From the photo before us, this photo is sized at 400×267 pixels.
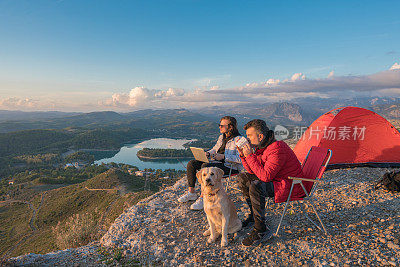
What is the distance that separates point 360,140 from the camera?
8.80 metres

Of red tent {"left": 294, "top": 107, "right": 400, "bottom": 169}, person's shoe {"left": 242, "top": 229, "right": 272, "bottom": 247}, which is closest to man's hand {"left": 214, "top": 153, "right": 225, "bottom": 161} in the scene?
person's shoe {"left": 242, "top": 229, "right": 272, "bottom": 247}

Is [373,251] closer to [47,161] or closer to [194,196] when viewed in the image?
[194,196]

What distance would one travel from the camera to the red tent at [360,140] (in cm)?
868

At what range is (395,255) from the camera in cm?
343

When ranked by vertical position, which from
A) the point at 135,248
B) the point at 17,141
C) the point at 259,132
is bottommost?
the point at 17,141

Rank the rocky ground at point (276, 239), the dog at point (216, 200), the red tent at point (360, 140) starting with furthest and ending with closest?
the red tent at point (360, 140)
the dog at point (216, 200)
the rocky ground at point (276, 239)

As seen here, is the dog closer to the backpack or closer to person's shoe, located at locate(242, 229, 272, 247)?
person's shoe, located at locate(242, 229, 272, 247)

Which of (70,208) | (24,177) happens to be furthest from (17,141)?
(70,208)

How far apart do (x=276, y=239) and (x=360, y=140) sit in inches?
304

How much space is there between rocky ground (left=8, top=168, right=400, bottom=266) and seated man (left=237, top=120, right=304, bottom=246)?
519 millimetres

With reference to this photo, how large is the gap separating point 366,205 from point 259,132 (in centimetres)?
443

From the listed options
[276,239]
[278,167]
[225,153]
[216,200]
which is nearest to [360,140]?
[225,153]

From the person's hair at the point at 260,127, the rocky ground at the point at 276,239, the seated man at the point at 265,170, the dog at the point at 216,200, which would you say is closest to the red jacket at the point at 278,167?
the seated man at the point at 265,170

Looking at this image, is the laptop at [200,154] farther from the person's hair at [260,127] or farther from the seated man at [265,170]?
the person's hair at [260,127]
